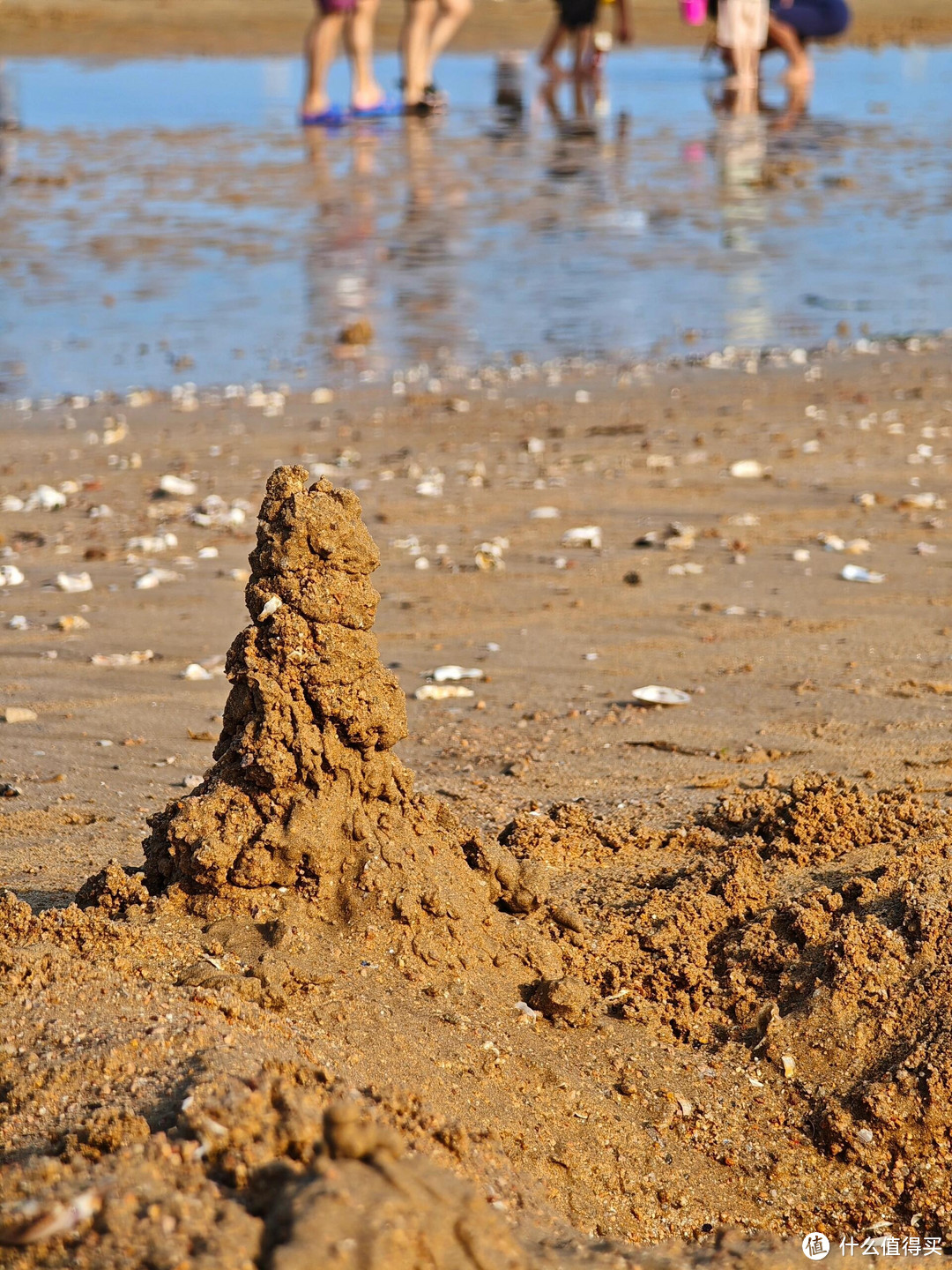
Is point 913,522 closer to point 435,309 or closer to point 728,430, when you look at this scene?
point 728,430

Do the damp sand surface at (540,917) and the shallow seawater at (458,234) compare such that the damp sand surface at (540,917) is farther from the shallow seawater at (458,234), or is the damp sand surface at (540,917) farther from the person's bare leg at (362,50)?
the person's bare leg at (362,50)

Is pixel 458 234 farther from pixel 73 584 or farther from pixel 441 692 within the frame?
pixel 441 692

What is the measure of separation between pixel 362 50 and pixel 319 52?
694mm

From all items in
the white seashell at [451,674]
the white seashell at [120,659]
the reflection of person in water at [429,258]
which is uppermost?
the reflection of person in water at [429,258]

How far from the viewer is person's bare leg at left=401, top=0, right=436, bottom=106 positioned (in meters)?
21.0

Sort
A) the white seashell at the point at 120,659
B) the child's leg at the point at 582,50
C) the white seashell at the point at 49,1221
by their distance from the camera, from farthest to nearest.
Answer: the child's leg at the point at 582,50 < the white seashell at the point at 120,659 < the white seashell at the point at 49,1221

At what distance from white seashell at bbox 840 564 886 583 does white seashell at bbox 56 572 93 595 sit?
309 cm

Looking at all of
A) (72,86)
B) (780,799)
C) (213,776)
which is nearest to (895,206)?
(780,799)

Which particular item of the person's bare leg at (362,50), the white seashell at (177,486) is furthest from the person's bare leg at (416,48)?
the white seashell at (177,486)

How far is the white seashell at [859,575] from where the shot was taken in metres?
6.01

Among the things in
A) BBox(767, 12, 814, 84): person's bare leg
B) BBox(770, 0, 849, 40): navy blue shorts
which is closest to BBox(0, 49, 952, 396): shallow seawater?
BBox(767, 12, 814, 84): person's bare leg

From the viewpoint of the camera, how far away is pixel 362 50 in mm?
20531

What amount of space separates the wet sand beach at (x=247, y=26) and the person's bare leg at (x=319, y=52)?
14.6 m

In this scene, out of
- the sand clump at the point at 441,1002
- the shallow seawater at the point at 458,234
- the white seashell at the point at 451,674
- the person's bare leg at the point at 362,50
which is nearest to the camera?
the sand clump at the point at 441,1002
